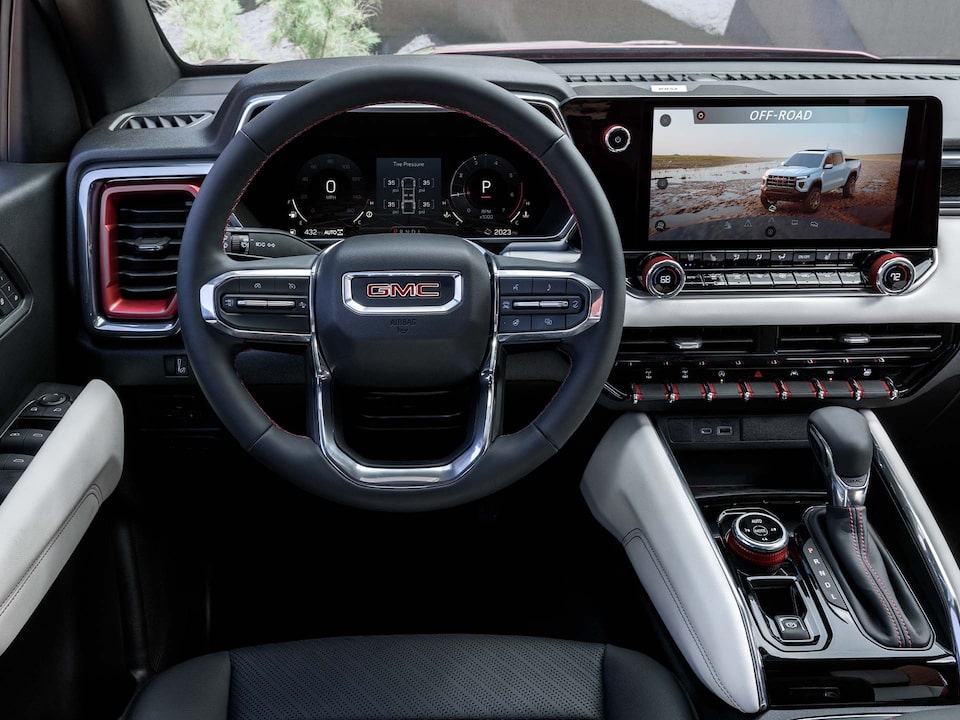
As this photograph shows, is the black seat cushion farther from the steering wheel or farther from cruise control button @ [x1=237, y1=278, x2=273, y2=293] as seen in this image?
cruise control button @ [x1=237, y1=278, x2=273, y2=293]

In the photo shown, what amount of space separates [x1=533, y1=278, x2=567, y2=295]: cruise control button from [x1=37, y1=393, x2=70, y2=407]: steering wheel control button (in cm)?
77

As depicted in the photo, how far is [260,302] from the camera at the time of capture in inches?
42.6

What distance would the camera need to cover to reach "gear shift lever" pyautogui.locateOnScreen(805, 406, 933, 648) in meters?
1.34

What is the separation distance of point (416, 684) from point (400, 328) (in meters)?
0.48

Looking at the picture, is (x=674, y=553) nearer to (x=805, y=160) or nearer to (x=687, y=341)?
(x=687, y=341)

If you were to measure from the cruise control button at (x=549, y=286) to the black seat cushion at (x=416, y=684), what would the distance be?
51 cm

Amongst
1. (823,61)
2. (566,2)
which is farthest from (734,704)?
(566,2)

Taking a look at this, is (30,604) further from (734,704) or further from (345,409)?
(734,704)

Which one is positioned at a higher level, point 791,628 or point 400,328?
point 400,328

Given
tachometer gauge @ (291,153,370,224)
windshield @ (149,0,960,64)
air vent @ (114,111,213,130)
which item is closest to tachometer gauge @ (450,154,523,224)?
tachometer gauge @ (291,153,370,224)

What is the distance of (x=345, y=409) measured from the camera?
4.58 ft

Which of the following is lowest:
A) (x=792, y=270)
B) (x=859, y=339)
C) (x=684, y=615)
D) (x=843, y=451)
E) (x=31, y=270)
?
(x=684, y=615)

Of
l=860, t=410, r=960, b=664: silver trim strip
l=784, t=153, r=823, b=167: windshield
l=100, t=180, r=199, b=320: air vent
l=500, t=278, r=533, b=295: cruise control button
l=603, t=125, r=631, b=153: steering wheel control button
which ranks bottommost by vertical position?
l=860, t=410, r=960, b=664: silver trim strip

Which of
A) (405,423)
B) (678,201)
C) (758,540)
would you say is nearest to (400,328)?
(405,423)
